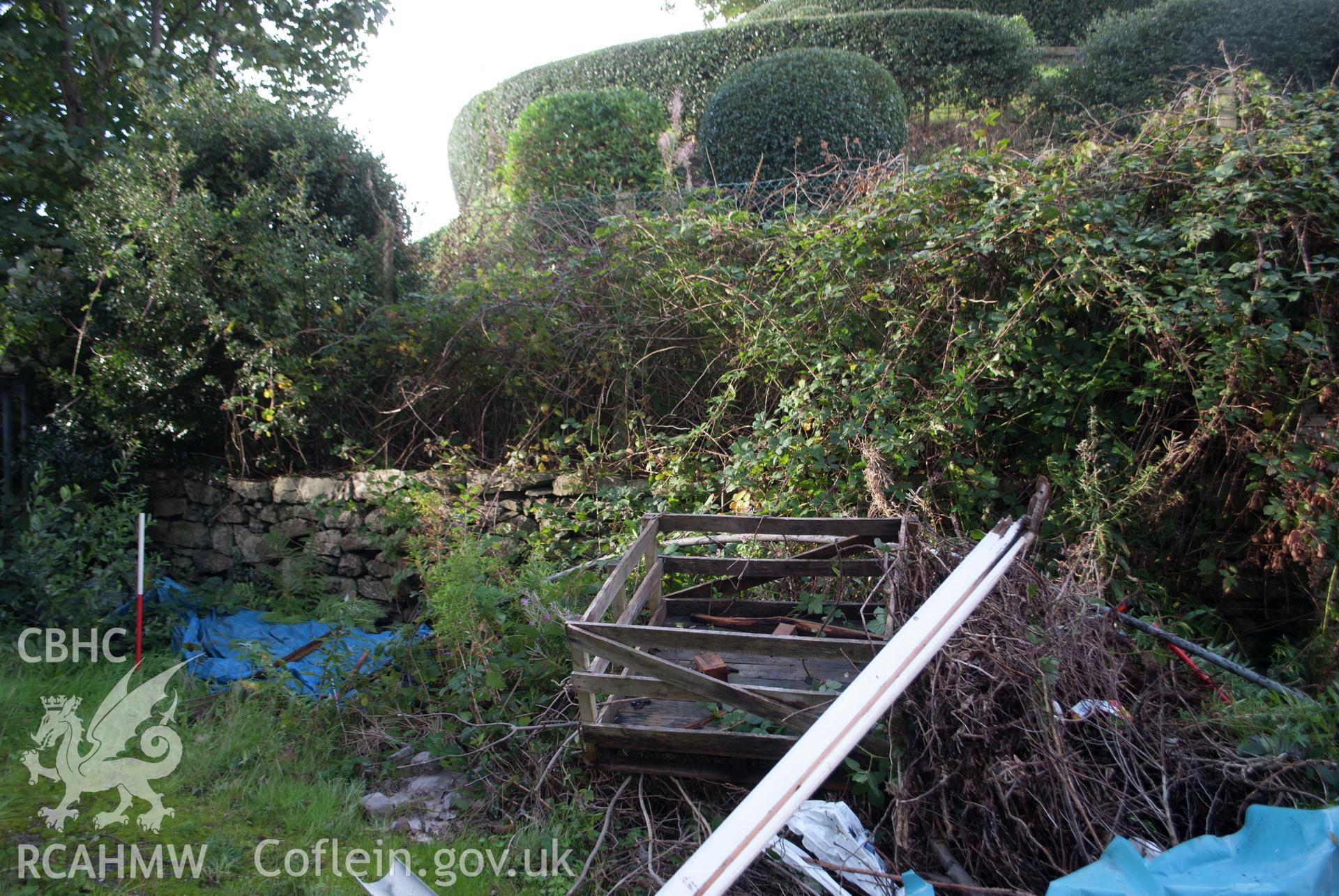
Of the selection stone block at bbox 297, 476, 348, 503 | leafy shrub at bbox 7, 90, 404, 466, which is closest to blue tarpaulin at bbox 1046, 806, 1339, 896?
stone block at bbox 297, 476, 348, 503

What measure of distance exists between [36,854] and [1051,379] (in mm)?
4628

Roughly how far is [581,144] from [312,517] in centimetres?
493

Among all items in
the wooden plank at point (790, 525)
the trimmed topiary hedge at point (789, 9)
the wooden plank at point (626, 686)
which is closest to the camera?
the wooden plank at point (626, 686)

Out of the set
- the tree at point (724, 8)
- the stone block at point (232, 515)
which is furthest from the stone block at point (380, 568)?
the tree at point (724, 8)

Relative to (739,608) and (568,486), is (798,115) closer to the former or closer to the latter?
(568,486)

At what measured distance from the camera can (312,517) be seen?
21.0 feet

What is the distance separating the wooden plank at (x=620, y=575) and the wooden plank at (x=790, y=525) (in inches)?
7.2

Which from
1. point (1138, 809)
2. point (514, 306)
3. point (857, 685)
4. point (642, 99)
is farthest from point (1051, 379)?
point (642, 99)

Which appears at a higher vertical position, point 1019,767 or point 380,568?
point 1019,767

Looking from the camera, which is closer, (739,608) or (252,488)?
(739,608)

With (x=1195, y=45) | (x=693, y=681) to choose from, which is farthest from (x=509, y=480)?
(x=1195, y=45)

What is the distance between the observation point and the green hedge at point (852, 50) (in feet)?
36.4

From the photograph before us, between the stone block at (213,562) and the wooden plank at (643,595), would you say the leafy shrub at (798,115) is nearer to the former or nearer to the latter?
the wooden plank at (643,595)

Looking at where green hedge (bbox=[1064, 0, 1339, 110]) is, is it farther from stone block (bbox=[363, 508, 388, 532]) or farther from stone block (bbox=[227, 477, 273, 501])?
stone block (bbox=[227, 477, 273, 501])
